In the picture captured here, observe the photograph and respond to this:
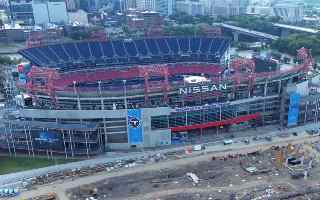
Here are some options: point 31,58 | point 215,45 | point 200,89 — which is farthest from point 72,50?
point 200,89

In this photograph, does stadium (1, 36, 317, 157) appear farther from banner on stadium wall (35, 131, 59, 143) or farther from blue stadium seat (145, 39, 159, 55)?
blue stadium seat (145, 39, 159, 55)

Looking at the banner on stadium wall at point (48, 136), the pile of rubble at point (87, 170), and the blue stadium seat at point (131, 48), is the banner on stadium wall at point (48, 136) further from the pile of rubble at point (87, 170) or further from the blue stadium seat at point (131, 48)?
the blue stadium seat at point (131, 48)

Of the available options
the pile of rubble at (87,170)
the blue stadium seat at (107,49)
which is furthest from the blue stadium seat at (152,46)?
the pile of rubble at (87,170)

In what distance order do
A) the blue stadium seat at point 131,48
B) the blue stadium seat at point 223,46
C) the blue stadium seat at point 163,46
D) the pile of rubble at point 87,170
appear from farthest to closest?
the blue stadium seat at point 163,46, the blue stadium seat at point 131,48, the blue stadium seat at point 223,46, the pile of rubble at point 87,170

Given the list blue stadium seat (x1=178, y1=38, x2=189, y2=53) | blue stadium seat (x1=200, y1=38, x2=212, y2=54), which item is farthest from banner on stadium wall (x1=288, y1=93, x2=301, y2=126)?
blue stadium seat (x1=178, y1=38, x2=189, y2=53)

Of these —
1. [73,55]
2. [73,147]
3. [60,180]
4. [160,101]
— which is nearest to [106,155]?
[73,147]

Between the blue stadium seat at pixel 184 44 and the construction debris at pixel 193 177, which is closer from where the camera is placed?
the construction debris at pixel 193 177

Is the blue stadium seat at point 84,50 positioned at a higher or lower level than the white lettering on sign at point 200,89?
higher
